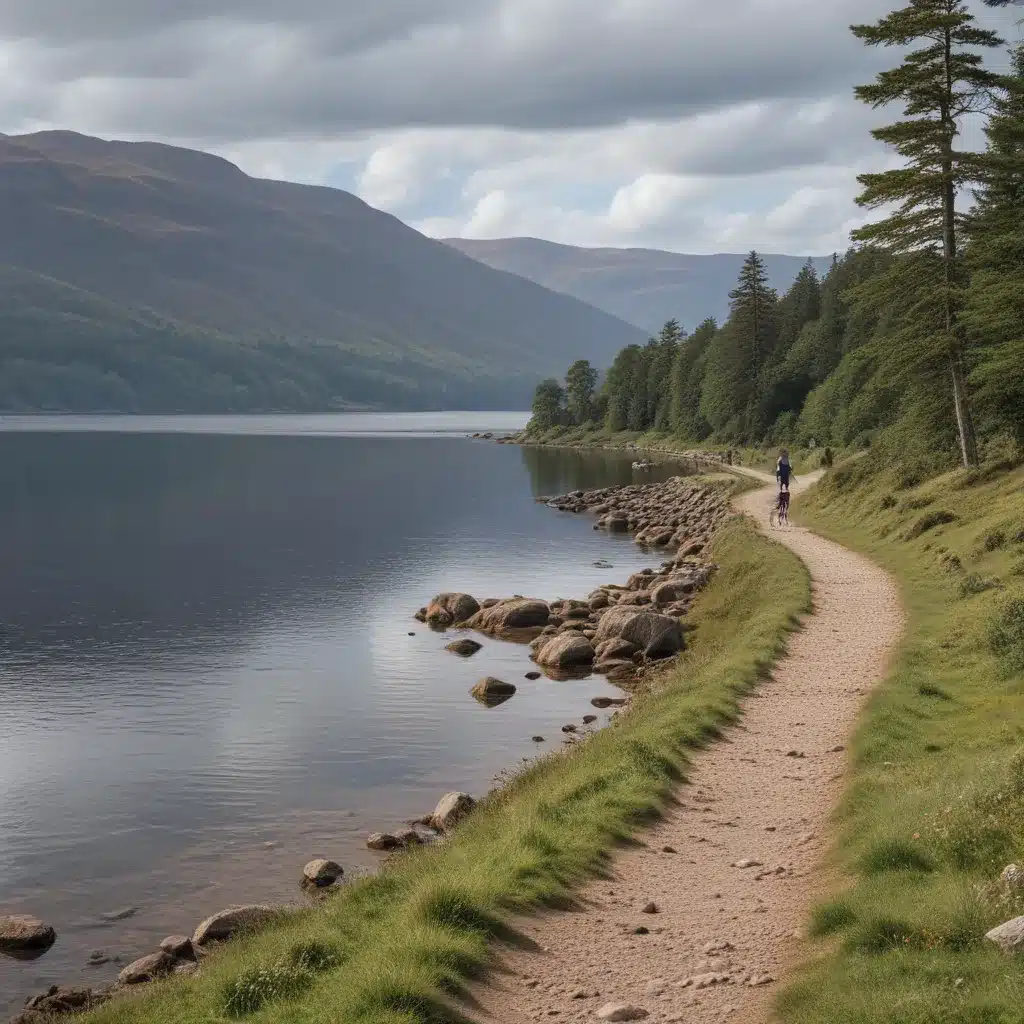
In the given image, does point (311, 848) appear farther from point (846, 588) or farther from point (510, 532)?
point (510, 532)

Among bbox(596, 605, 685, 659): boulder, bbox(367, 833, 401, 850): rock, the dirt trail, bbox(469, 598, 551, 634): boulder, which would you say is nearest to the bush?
the dirt trail

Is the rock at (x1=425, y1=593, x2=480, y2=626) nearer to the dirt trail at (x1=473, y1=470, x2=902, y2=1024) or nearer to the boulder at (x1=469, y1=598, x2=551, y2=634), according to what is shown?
the boulder at (x1=469, y1=598, x2=551, y2=634)

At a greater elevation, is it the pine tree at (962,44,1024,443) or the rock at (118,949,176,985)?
the pine tree at (962,44,1024,443)

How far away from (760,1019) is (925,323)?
4827cm

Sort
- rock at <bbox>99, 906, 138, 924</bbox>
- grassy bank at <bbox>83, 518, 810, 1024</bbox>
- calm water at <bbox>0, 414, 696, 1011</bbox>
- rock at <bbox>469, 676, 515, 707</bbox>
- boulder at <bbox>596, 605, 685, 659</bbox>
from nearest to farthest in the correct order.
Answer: grassy bank at <bbox>83, 518, 810, 1024</bbox>
rock at <bbox>99, 906, 138, 924</bbox>
calm water at <bbox>0, 414, 696, 1011</bbox>
rock at <bbox>469, 676, 515, 707</bbox>
boulder at <bbox>596, 605, 685, 659</bbox>

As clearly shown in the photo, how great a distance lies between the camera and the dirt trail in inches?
518

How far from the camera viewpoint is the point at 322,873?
76.8 feet

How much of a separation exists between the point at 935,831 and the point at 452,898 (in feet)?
20.2

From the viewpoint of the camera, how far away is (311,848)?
1006 inches

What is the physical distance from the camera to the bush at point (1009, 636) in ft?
85.5

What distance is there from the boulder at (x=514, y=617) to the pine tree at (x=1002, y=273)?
20.5m

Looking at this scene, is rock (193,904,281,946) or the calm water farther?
the calm water

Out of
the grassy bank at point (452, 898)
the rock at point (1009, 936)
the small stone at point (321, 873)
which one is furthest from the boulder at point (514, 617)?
the rock at point (1009, 936)

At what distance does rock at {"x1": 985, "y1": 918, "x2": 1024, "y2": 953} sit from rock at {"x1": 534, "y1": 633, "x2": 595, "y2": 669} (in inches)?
1203
